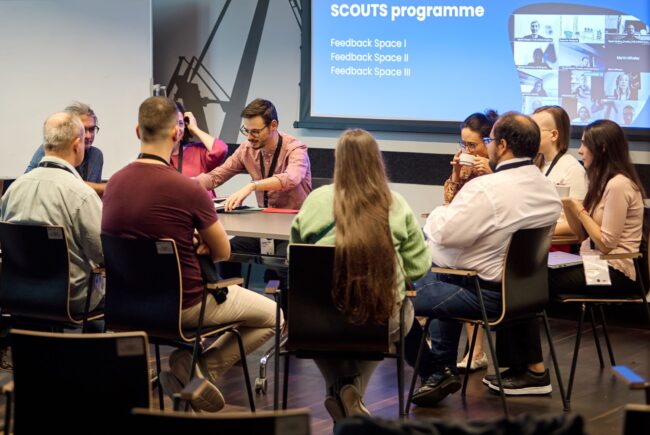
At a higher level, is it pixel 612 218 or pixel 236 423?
pixel 612 218

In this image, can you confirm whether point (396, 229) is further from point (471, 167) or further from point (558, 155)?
point (558, 155)

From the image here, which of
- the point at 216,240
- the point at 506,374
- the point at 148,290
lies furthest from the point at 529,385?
the point at 148,290

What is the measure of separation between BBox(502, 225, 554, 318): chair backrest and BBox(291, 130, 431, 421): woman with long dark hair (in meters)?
0.50

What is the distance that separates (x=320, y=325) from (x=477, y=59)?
11.5 ft

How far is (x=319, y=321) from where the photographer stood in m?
3.67

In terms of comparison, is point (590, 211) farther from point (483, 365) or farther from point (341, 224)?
point (341, 224)

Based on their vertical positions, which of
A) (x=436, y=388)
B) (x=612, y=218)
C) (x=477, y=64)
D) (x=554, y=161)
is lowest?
(x=436, y=388)

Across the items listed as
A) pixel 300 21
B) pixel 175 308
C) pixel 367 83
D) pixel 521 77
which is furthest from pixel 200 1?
pixel 175 308

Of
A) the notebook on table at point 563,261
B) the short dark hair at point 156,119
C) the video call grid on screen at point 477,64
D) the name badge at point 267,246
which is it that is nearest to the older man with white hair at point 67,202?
the short dark hair at point 156,119

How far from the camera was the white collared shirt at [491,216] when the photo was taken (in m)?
4.09

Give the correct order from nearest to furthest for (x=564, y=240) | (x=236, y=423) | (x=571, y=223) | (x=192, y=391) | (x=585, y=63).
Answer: (x=236, y=423) → (x=192, y=391) → (x=571, y=223) → (x=564, y=240) → (x=585, y=63)

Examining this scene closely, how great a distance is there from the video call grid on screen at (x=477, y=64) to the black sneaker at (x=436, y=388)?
2631mm

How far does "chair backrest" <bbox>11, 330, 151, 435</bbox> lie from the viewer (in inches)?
100

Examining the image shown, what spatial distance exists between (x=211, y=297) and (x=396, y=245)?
79 centimetres
